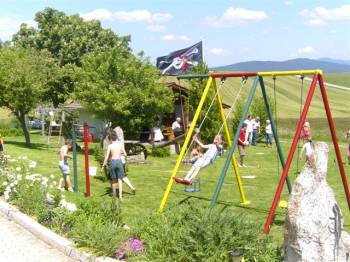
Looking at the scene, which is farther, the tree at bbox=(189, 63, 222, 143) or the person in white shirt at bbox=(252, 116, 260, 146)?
the person in white shirt at bbox=(252, 116, 260, 146)

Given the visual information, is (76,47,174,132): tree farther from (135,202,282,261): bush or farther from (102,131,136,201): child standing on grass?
(135,202,282,261): bush

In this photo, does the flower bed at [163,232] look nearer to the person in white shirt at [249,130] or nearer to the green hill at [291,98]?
the person in white shirt at [249,130]

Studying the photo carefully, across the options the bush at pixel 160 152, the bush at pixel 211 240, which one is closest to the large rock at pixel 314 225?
the bush at pixel 211 240

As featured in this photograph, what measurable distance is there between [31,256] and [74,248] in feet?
2.26

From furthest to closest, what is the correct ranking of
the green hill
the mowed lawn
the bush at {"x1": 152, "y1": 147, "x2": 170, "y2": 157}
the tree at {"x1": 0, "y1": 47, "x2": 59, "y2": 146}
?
the green hill
the tree at {"x1": 0, "y1": 47, "x2": 59, "y2": 146}
the bush at {"x1": 152, "y1": 147, "x2": 170, "y2": 157}
the mowed lawn

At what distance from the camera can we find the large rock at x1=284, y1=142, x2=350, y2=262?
579 centimetres

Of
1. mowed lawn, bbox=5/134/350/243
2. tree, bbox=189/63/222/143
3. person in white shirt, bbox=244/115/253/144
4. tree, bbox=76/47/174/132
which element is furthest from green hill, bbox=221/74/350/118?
mowed lawn, bbox=5/134/350/243

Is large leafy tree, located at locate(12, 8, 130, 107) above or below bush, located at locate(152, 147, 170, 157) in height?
above

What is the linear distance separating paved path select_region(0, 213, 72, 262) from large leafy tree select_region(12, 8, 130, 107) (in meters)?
32.5

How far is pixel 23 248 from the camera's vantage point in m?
8.11

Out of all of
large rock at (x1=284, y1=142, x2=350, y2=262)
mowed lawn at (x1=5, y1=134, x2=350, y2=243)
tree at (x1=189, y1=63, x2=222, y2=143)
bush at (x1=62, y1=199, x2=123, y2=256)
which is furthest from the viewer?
tree at (x1=189, y1=63, x2=222, y2=143)

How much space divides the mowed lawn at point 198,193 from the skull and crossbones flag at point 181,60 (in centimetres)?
1419

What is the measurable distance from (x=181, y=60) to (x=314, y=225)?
31.5 meters

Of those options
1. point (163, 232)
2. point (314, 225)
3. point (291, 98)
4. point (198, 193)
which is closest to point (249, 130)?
point (198, 193)
